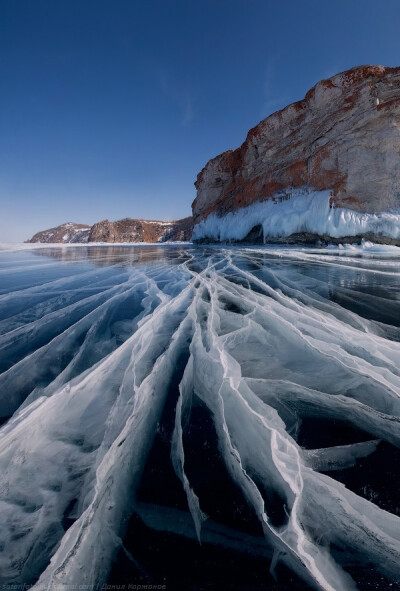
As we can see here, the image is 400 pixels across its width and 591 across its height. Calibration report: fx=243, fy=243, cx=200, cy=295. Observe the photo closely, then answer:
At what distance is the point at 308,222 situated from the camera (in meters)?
14.4

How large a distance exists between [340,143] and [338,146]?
0.54 ft

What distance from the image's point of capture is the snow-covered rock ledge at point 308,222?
475 inches

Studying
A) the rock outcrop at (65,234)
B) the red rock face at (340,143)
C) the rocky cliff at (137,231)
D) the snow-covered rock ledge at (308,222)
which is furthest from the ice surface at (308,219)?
the rock outcrop at (65,234)

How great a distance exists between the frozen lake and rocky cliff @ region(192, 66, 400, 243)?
13573mm

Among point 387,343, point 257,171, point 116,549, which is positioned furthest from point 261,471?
point 257,171

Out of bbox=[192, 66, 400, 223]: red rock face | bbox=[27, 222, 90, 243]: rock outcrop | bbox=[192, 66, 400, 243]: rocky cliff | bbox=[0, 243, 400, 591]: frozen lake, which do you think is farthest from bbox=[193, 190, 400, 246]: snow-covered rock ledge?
bbox=[27, 222, 90, 243]: rock outcrop

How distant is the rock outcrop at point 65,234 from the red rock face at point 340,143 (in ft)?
352

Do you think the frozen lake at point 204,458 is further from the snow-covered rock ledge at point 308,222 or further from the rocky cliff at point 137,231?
the rocky cliff at point 137,231

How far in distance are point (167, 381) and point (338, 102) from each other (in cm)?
1974

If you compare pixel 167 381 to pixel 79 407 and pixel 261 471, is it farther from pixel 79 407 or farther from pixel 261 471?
→ pixel 261 471

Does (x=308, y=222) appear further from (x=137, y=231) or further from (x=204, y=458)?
(x=137, y=231)

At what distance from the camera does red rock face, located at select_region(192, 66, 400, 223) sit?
1222cm

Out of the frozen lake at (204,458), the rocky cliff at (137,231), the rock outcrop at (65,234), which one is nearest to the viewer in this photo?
the frozen lake at (204,458)

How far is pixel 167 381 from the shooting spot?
171cm
